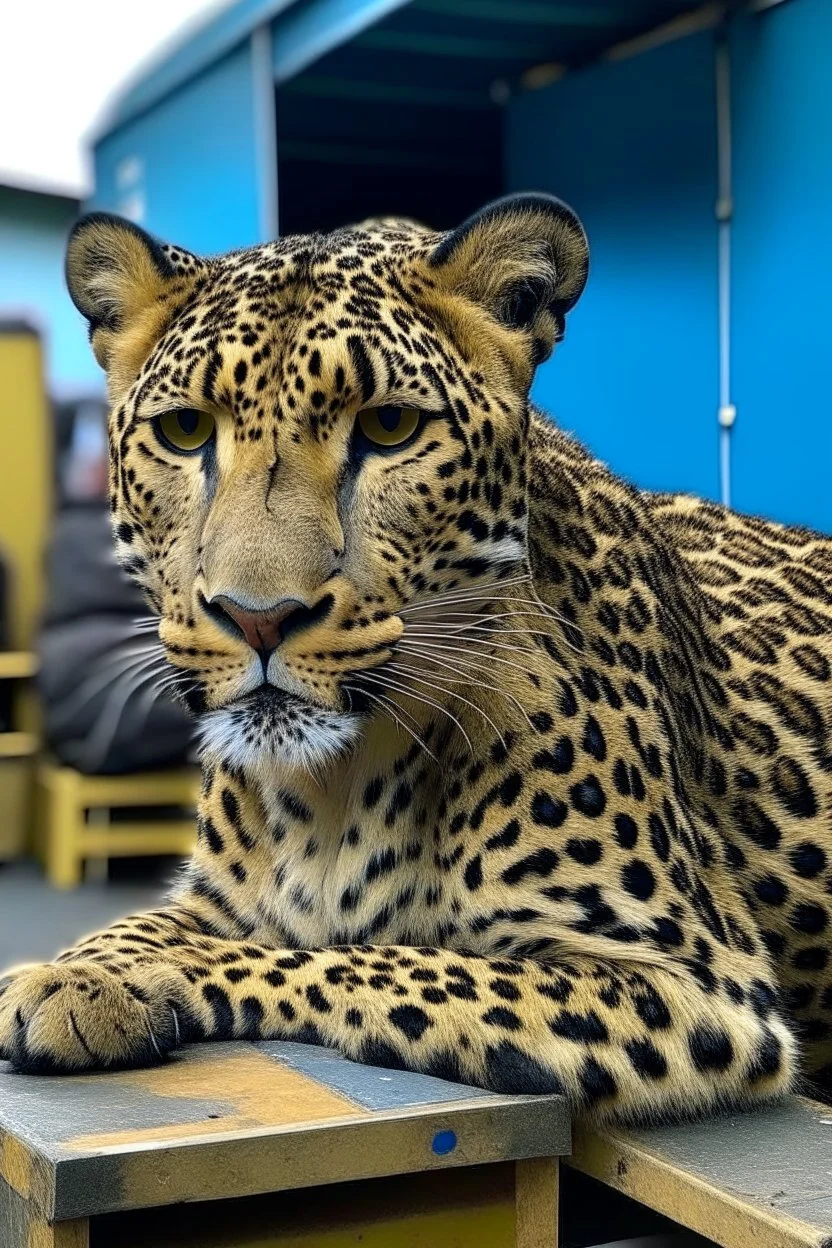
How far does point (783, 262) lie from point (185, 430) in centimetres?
395

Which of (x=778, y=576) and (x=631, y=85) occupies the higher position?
(x=631, y=85)

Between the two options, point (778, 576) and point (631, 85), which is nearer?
point (778, 576)

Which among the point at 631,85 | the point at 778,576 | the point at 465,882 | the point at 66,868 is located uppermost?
the point at 631,85

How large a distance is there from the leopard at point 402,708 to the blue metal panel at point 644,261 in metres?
3.80

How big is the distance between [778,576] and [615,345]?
3.64 m

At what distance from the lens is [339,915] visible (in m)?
2.73

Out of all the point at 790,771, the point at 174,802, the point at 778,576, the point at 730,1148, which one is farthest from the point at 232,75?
the point at 730,1148

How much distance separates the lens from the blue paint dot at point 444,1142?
90.6 inches

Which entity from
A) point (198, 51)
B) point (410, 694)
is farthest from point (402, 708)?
point (198, 51)

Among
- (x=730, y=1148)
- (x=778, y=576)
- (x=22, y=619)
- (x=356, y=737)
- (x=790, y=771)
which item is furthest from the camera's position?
(x=22, y=619)

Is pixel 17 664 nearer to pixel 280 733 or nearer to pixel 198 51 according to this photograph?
pixel 198 51

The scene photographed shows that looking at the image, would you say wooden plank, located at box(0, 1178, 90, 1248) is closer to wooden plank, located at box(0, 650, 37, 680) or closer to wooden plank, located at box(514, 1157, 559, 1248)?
wooden plank, located at box(514, 1157, 559, 1248)

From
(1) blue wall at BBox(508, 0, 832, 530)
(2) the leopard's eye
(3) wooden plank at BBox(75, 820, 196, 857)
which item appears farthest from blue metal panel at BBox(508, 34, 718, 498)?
(2) the leopard's eye

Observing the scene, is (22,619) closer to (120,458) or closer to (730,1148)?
(120,458)
